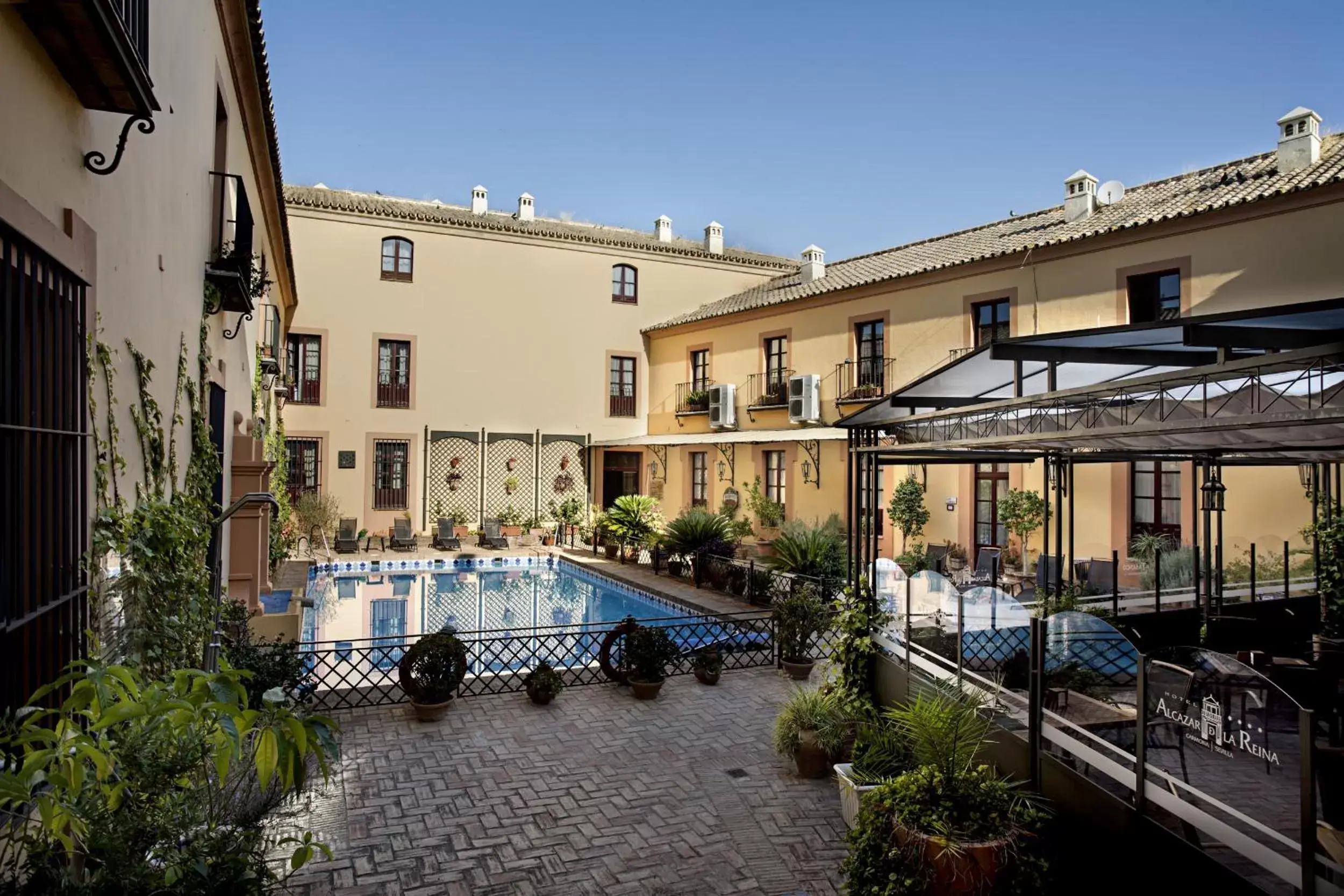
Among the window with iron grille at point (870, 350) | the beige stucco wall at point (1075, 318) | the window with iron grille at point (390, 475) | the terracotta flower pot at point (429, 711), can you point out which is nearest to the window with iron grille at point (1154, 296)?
the beige stucco wall at point (1075, 318)

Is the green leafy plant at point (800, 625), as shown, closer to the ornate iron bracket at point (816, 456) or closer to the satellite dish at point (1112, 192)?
the ornate iron bracket at point (816, 456)

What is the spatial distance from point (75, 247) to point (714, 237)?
22.8m

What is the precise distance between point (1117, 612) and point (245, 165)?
10.5 metres

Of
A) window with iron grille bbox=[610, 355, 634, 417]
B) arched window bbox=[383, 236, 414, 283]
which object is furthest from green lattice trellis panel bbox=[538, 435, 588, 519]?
arched window bbox=[383, 236, 414, 283]

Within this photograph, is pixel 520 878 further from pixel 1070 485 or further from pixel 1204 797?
pixel 1070 485

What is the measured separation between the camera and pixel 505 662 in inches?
352

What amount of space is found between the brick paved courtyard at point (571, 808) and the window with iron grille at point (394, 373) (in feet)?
48.5

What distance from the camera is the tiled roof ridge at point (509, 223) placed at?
67.3 ft

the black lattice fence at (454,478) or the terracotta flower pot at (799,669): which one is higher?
the black lattice fence at (454,478)

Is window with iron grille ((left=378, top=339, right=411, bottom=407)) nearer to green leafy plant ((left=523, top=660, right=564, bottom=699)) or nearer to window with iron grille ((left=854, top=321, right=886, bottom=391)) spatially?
window with iron grille ((left=854, top=321, right=886, bottom=391))

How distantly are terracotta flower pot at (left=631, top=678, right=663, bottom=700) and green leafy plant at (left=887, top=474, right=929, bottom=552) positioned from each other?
8.96 meters

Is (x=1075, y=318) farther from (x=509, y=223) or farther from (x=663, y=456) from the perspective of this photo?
(x=509, y=223)

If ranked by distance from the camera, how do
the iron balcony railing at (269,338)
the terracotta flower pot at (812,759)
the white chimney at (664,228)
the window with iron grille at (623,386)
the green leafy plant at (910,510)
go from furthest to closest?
1. the white chimney at (664,228)
2. the window with iron grille at (623,386)
3. the green leafy plant at (910,510)
4. the iron balcony railing at (269,338)
5. the terracotta flower pot at (812,759)

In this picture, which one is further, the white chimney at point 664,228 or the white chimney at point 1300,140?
the white chimney at point 664,228
